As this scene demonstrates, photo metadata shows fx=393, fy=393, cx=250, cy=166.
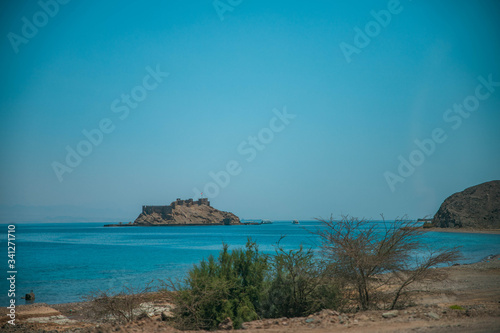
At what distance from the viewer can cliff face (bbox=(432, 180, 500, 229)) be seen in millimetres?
96375

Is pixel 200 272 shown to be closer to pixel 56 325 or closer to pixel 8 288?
pixel 56 325

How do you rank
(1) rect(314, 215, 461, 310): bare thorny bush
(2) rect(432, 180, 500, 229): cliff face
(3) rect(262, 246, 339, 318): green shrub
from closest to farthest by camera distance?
1. (3) rect(262, 246, 339, 318): green shrub
2. (1) rect(314, 215, 461, 310): bare thorny bush
3. (2) rect(432, 180, 500, 229): cliff face

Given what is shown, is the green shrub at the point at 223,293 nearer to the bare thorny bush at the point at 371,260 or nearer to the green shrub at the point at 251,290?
the green shrub at the point at 251,290

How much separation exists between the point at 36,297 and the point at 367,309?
2011 cm

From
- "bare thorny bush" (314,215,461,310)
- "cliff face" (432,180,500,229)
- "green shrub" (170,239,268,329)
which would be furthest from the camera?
"cliff face" (432,180,500,229)

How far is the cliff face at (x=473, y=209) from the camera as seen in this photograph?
96375mm

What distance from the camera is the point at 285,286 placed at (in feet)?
39.3

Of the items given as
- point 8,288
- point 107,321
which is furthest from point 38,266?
point 107,321

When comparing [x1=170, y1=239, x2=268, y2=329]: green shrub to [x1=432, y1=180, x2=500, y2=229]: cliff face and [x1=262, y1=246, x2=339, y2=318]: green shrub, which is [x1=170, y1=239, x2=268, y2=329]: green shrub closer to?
[x1=262, y1=246, x2=339, y2=318]: green shrub

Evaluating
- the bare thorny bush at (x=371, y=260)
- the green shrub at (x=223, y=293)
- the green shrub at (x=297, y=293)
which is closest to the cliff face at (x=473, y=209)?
the bare thorny bush at (x=371, y=260)

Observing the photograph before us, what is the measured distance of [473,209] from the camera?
103 meters

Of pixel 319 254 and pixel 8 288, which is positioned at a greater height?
Result: pixel 319 254

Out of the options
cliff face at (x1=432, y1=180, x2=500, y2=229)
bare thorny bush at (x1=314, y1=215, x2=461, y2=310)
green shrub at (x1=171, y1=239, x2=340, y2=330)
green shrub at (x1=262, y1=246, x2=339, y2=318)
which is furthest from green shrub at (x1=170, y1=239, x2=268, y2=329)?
cliff face at (x1=432, y1=180, x2=500, y2=229)

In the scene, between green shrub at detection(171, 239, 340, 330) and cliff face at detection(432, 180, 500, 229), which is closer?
green shrub at detection(171, 239, 340, 330)
